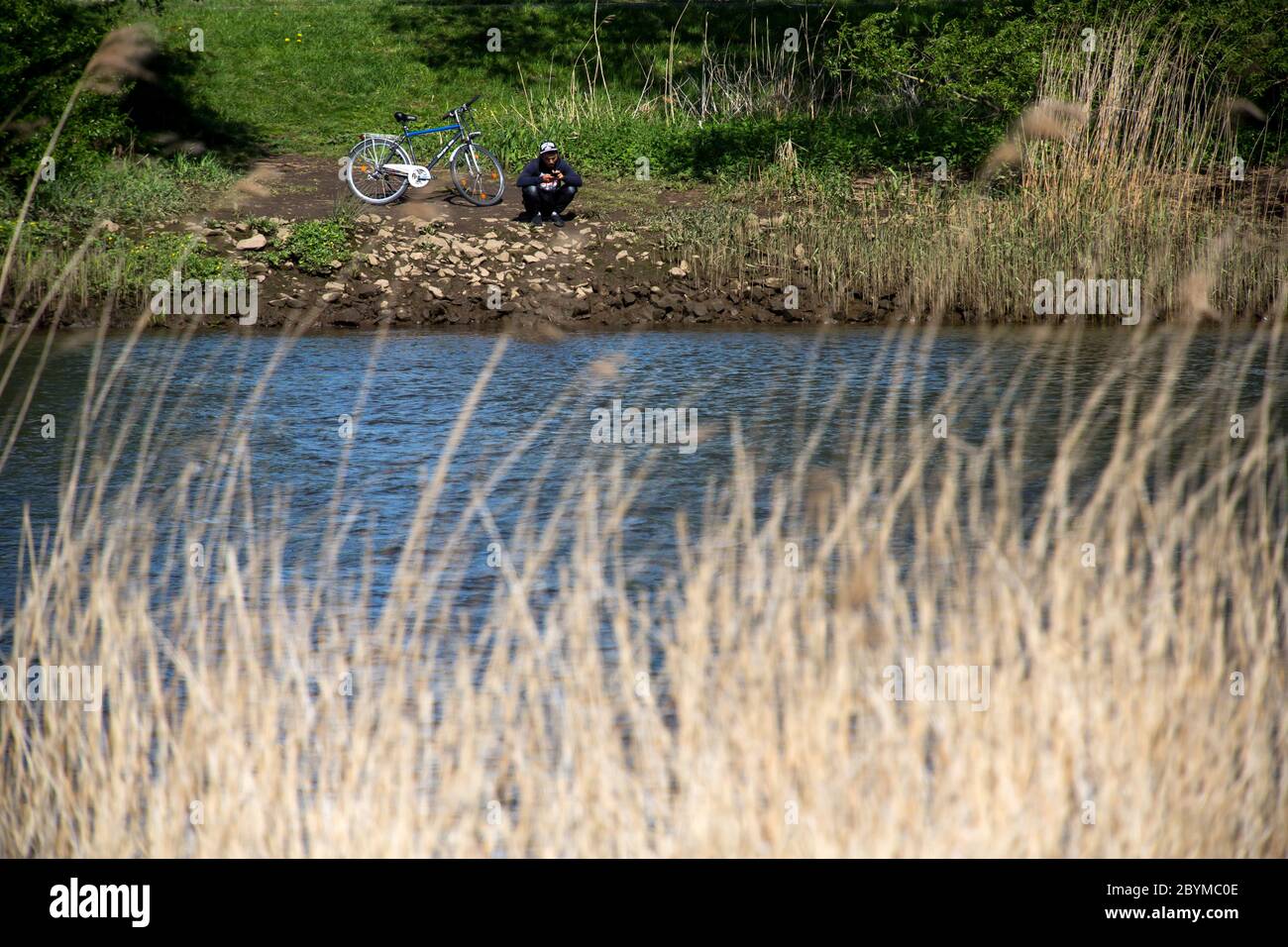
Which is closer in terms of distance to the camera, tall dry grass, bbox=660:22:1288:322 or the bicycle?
tall dry grass, bbox=660:22:1288:322

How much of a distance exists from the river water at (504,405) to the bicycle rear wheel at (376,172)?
3306mm

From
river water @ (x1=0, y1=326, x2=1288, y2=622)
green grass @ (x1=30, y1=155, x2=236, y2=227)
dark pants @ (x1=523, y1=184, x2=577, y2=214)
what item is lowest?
river water @ (x1=0, y1=326, x2=1288, y2=622)

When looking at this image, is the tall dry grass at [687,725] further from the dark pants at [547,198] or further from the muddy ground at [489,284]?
the dark pants at [547,198]

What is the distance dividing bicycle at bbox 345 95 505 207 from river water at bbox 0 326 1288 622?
10.6 ft

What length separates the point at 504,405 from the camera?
35.1 feet

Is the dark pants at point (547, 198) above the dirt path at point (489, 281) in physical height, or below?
above

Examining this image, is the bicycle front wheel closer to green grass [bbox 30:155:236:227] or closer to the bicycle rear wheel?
the bicycle rear wheel

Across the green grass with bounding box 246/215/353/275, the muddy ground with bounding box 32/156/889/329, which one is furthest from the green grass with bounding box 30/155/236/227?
the green grass with bounding box 246/215/353/275

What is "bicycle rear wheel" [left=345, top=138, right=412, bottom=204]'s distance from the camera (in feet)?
53.8

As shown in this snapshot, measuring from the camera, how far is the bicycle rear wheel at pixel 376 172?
16391 millimetres

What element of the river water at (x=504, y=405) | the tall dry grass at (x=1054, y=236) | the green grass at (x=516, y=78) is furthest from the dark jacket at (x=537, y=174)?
the green grass at (x=516, y=78)

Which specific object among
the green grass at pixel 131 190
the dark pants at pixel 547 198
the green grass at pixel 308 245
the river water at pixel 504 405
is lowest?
the river water at pixel 504 405

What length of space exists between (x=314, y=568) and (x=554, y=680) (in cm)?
186

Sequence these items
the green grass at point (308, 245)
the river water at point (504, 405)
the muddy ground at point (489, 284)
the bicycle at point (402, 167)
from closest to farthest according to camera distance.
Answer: the river water at point (504, 405)
the muddy ground at point (489, 284)
the green grass at point (308, 245)
the bicycle at point (402, 167)
